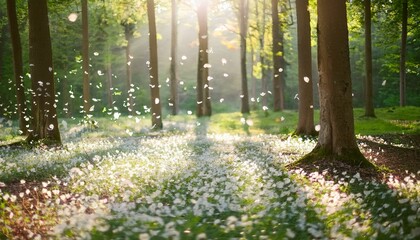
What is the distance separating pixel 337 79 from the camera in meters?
12.1

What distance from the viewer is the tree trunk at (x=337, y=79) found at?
1205 cm

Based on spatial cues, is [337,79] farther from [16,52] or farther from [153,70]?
[16,52]

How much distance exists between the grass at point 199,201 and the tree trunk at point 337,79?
67.0 inches

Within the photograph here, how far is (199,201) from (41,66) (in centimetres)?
1197

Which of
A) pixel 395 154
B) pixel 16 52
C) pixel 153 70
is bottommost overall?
pixel 395 154

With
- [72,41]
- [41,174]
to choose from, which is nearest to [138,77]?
[72,41]

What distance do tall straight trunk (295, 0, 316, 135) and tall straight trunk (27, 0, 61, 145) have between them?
10636 mm

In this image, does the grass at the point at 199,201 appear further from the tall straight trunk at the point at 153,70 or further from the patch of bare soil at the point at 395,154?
the tall straight trunk at the point at 153,70

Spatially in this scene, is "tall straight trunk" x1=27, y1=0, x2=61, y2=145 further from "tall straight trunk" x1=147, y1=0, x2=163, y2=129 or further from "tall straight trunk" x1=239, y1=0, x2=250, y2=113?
"tall straight trunk" x1=239, y1=0, x2=250, y2=113

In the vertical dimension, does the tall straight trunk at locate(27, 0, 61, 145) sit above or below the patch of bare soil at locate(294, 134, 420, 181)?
above

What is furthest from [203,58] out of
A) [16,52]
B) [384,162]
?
[384,162]

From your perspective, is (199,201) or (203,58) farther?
(203,58)

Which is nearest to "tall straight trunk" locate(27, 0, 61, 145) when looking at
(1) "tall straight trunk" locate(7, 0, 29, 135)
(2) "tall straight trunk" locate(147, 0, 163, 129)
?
(1) "tall straight trunk" locate(7, 0, 29, 135)

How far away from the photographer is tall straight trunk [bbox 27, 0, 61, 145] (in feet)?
57.8
